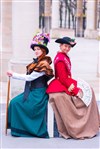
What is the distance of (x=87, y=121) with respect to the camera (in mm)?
6855

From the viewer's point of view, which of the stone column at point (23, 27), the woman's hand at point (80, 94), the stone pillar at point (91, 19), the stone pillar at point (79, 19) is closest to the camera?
the woman's hand at point (80, 94)

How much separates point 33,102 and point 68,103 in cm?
52

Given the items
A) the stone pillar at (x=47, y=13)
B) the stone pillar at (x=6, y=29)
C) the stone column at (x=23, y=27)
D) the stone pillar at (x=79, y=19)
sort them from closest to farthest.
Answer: the stone column at (x=23, y=27) < the stone pillar at (x=6, y=29) < the stone pillar at (x=79, y=19) < the stone pillar at (x=47, y=13)

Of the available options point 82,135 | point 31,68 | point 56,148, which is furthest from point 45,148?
point 31,68

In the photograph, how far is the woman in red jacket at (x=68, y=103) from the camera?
671 centimetres

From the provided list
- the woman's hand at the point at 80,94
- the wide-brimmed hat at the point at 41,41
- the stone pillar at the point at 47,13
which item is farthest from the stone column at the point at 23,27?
the stone pillar at the point at 47,13

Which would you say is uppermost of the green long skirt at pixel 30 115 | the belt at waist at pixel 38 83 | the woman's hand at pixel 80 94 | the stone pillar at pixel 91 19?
the stone pillar at pixel 91 19

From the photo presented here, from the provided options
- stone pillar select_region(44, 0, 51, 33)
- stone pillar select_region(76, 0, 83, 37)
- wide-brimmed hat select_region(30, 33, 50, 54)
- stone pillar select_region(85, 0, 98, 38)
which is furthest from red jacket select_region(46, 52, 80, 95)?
stone pillar select_region(44, 0, 51, 33)

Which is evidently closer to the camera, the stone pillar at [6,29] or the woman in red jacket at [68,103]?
the woman in red jacket at [68,103]

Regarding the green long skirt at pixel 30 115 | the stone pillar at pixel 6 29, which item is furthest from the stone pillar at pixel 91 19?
the green long skirt at pixel 30 115

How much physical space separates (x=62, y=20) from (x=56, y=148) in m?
39.1

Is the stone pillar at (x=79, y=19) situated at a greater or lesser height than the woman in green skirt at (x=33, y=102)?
greater

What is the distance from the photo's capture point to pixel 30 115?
22.0 feet

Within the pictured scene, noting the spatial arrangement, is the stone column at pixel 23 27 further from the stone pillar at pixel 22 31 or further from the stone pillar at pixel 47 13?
the stone pillar at pixel 47 13
